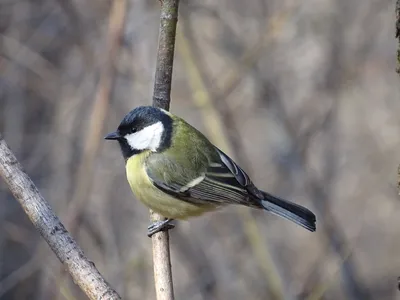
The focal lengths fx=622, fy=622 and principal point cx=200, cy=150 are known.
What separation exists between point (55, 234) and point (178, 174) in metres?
0.96

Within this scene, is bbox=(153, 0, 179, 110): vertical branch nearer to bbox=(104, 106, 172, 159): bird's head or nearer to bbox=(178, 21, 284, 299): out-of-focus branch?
bbox=(104, 106, 172, 159): bird's head

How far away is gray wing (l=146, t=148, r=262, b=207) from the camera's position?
8.96 ft

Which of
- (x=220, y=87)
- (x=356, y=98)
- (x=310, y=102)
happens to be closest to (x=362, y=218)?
(x=356, y=98)

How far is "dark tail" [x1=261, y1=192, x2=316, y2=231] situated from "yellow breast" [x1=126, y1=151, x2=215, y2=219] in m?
0.34

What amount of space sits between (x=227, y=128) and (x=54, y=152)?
1.51 m

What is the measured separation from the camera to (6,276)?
474 cm

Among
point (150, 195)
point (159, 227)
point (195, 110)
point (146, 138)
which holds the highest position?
point (195, 110)

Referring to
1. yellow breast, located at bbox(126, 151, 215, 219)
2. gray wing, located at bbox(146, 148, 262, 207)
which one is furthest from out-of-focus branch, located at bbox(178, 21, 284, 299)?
yellow breast, located at bbox(126, 151, 215, 219)

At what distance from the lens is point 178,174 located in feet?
9.02

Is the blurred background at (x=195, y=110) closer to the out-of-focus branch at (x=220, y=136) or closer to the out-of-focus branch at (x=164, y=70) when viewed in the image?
the out-of-focus branch at (x=220, y=136)

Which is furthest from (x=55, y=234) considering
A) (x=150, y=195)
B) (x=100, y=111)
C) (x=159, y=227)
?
(x=100, y=111)

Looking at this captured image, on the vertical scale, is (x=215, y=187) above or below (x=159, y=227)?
above

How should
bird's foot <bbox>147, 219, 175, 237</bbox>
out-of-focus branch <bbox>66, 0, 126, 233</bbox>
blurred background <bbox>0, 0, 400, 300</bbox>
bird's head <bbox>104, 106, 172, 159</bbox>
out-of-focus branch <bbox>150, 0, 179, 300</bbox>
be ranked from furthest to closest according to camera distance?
blurred background <bbox>0, 0, 400, 300</bbox>, out-of-focus branch <bbox>66, 0, 126, 233</bbox>, bird's head <bbox>104, 106, 172, 159</bbox>, bird's foot <bbox>147, 219, 175, 237</bbox>, out-of-focus branch <bbox>150, 0, 179, 300</bbox>

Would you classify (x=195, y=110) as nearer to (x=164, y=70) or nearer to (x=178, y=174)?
(x=178, y=174)
